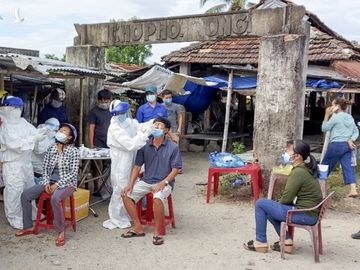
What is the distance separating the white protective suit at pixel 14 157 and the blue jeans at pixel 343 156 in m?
4.75

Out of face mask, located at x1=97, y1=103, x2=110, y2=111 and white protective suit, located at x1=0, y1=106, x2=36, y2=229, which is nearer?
white protective suit, located at x1=0, y1=106, x2=36, y2=229

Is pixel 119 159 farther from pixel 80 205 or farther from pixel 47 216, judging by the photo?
pixel 47 216

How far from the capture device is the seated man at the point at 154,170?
545 centimetres

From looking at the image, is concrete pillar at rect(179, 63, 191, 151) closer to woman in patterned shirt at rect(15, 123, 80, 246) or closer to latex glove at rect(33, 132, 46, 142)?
latex glove at rect(33, 132, 46, 142)

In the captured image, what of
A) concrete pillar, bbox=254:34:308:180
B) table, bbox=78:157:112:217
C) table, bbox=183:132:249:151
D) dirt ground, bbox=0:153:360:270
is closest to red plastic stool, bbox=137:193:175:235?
dirt ground, bbox=0:153:360:270

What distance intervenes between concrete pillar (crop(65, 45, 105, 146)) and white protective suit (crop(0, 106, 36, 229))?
3.18 metres

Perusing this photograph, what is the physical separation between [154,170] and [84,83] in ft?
13.2

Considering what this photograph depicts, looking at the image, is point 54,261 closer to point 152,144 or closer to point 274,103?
point 152,144

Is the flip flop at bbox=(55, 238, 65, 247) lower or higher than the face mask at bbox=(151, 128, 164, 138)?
lower

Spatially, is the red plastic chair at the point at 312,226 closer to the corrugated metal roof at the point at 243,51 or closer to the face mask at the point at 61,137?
the face mask at the point at 61,137

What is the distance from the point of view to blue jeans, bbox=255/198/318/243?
470 cm

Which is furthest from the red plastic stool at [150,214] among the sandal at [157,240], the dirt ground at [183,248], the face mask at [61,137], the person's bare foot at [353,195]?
the person's bare foot at [353,195]

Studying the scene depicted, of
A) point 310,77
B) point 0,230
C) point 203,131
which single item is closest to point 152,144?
point 0,230

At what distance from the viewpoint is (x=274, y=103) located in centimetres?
719
